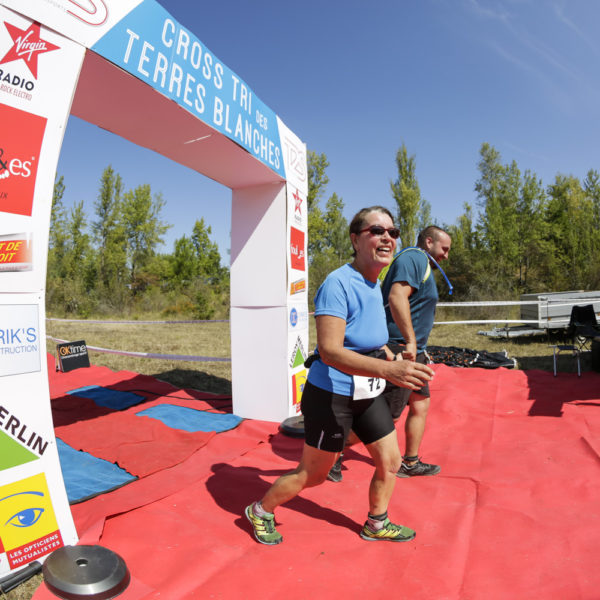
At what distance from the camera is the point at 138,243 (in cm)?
3088

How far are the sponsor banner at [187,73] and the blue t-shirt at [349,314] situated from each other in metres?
2.03

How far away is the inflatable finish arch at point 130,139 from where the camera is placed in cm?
219

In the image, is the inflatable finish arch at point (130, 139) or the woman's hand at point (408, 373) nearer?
the woman's hand at point (408, 373)

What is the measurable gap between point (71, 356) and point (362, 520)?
19.8 ft

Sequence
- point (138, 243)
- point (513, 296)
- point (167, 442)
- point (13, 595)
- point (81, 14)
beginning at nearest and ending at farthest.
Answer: point (13, 595) < point (81, 14) < point (167, 442) < point (513, 296) < point (138, 243)

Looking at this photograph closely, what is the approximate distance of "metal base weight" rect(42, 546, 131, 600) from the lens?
1.98 meters

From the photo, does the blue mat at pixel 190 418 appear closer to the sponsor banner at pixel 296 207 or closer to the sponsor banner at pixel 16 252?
the sponsor banner at pixel 296 207

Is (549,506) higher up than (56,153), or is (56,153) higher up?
(56,153)

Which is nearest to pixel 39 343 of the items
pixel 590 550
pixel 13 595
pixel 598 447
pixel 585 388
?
pixel 13 595

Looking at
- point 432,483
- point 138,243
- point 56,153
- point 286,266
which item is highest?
point 138,243

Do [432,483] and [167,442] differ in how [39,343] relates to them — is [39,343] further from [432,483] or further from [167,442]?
[432,483]

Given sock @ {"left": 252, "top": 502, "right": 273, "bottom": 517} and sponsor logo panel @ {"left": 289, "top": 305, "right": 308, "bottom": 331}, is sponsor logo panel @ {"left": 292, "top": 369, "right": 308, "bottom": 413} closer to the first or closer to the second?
sponsor logo panel @ {"left": 289, "top": 305, "right": 308, "bottom": 331}

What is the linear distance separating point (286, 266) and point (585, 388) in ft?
14.6

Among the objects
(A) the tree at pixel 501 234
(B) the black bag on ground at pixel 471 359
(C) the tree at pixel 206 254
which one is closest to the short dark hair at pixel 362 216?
(B) the black bag on ground at pixel 471 359
